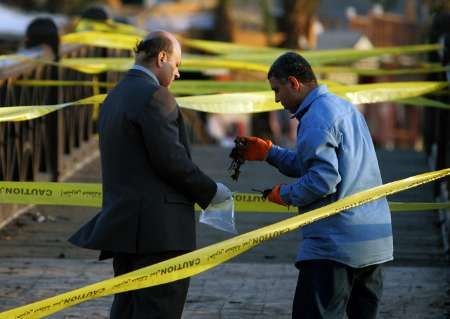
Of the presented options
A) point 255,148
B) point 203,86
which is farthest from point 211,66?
point 255,148

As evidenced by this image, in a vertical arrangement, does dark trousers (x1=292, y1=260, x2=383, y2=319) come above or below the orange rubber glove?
below

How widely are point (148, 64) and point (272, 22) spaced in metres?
22.5

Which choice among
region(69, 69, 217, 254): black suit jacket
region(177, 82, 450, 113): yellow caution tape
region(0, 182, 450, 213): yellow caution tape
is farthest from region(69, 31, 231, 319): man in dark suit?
region(177, 82, 450, 113): yellow caution tape

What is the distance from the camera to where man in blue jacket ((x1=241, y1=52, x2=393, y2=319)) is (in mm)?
5684

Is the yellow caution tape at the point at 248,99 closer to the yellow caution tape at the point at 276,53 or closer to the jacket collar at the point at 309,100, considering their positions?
the jacket collar at the point at 309,100

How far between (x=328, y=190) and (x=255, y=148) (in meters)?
0.70

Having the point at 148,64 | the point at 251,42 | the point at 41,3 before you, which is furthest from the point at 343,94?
the point at 251,42

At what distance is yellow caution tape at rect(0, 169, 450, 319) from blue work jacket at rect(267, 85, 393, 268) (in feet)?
0.19

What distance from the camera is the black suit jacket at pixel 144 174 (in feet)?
18.9

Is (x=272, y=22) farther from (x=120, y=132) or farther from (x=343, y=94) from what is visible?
(x=120, y=132)

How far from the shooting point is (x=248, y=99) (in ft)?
28.4

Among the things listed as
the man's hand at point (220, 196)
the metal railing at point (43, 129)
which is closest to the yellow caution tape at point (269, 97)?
the metal railing at point (43, 129)

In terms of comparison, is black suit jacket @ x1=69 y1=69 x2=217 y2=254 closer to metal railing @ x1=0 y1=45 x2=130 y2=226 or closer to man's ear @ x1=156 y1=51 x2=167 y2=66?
man's ear @ x1=156 y1=51 x2=167 y2=66

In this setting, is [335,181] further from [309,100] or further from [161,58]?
[161,58]
